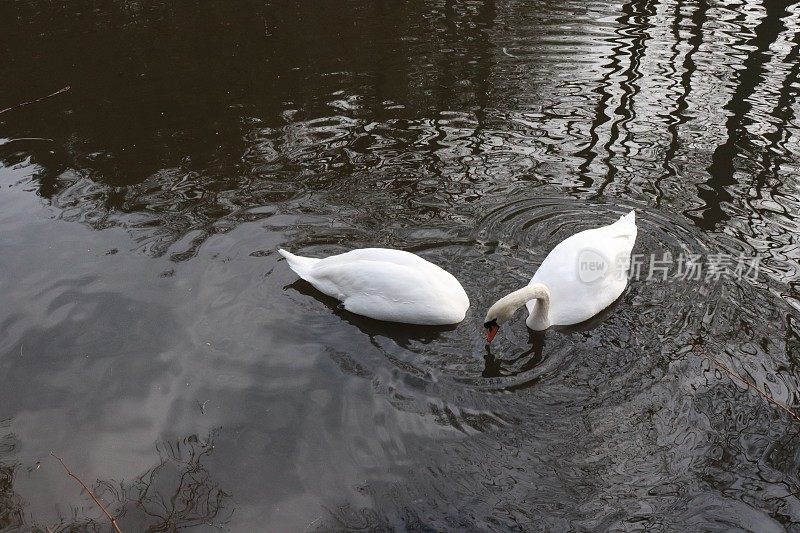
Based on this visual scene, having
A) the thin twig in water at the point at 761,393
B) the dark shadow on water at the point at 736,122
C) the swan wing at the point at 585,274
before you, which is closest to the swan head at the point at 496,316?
the swan wing at the point at 585,274

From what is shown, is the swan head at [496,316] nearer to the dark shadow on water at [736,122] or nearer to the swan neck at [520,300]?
the swan neck at [520,300]

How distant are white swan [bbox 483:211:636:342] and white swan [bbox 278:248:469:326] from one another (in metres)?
0.42

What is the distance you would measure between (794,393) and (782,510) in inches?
48.9

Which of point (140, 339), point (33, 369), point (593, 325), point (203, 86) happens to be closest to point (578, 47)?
point (203, 86)

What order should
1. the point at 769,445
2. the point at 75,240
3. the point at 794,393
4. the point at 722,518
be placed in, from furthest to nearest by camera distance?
the point at 75,240
the point at 794,393
the point at 769,445
the point at 722,518

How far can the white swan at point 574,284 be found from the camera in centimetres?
626

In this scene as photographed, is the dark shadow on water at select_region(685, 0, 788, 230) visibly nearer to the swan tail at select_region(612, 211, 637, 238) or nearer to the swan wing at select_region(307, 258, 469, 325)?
the swan tail at select_region(612, 211, 637, 238)

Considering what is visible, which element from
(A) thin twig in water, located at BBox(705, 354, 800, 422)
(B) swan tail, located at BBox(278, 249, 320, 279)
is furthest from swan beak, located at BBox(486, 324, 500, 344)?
(B) swan tail, located at BBox(278, 249, 320, 279)

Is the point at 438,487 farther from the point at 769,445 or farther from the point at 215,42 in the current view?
the point at 215,42

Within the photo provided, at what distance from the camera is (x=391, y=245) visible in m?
7.56

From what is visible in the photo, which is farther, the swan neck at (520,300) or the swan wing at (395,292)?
the swan wing at (395,292)

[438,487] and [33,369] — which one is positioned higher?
[33,369]

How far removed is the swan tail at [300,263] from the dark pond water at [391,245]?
23 centimetres

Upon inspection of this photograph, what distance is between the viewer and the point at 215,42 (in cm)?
1261
